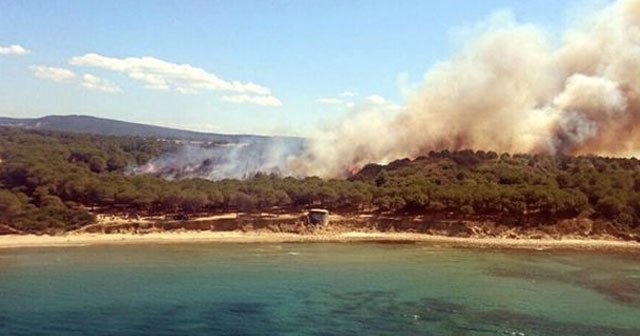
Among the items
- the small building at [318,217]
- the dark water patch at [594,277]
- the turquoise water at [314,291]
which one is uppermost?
the small building at [318,217]

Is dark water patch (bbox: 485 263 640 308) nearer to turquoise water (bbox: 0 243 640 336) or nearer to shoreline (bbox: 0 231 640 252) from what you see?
turquoise water (bbox: 0 243 640 336)

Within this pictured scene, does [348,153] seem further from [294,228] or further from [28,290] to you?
[28,290]

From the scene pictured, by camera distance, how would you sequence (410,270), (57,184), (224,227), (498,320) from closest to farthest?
(498,320)
(410,270)
(224,227)
(57,184)

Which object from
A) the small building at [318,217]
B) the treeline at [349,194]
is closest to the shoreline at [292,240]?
the small building at [318,217]

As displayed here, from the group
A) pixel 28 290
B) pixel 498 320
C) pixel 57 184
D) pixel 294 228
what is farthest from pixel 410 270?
pixel 57 184

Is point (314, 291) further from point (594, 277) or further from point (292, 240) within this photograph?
point (292, 240)

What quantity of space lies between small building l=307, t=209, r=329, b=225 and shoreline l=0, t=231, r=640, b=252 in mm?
1773

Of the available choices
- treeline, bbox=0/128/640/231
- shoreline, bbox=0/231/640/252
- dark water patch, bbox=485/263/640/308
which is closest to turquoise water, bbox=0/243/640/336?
dark water patch, bbox=485/263/640/308

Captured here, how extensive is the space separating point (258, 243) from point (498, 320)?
35659 mm

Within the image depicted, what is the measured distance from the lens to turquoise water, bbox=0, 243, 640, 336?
40219mm

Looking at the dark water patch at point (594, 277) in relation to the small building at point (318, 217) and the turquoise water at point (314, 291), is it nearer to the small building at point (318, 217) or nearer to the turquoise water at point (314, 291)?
the turquoise water at point (314, 291)

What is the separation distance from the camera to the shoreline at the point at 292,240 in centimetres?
7175

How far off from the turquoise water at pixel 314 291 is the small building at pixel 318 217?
732 cm

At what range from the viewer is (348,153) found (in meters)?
112
